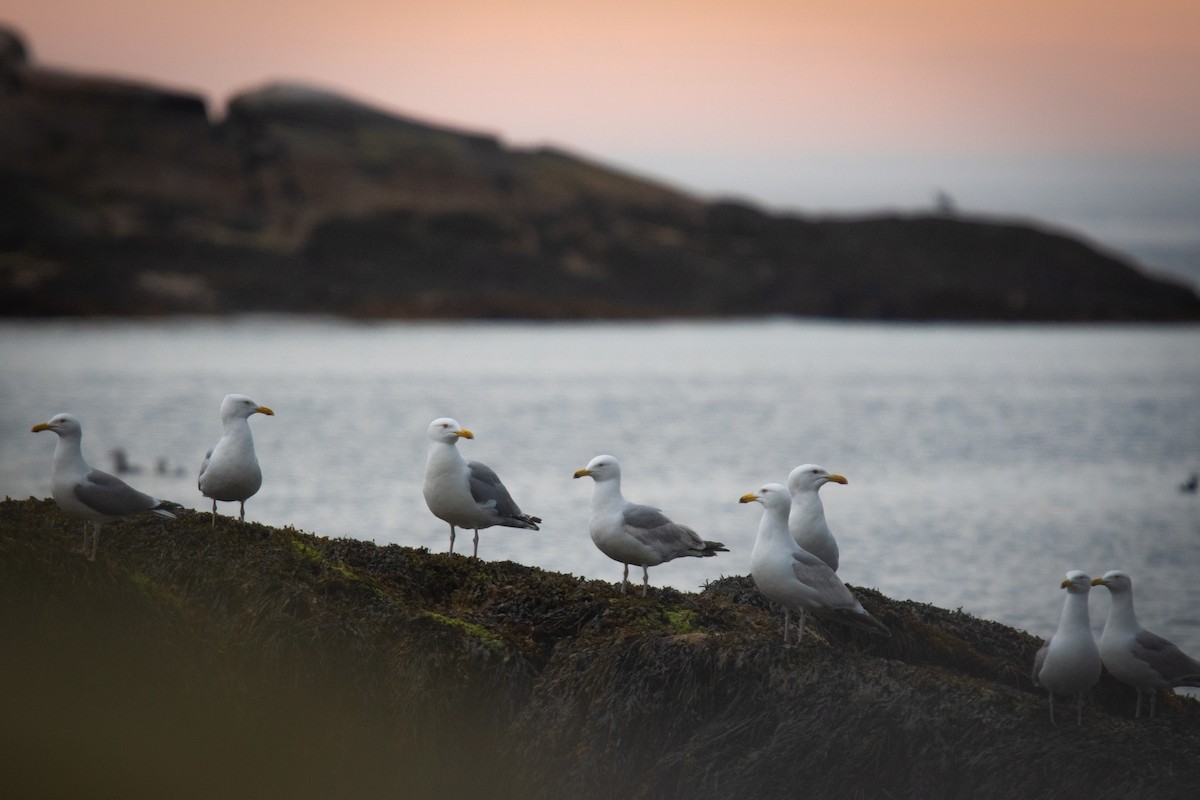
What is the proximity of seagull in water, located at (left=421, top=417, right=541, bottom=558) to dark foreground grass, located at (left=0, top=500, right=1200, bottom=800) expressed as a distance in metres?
1.42

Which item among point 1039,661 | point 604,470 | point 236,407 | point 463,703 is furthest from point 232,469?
point 1039,661

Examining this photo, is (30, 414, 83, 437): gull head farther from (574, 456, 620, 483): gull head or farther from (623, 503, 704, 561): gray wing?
(623, 503, 704, 561): gray wing

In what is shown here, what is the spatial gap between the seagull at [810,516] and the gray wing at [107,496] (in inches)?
174

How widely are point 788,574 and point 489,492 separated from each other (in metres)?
3.02

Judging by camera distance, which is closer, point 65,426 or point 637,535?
point 65,426

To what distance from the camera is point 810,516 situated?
30.6 feet

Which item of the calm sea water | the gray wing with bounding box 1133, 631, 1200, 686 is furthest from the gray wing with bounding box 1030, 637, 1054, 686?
the calm sea water

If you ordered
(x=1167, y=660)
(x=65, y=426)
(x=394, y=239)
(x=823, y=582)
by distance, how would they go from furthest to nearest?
(x=394, y=239) → (x=65, y=426) → (x=1167, y=660) → (x=823, y=582)

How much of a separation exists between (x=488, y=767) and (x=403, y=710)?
0.65 m

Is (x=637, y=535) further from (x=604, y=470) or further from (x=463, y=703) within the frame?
(x=463, y=703)

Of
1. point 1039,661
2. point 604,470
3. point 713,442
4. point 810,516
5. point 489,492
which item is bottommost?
point 713,442

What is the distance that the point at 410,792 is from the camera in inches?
324

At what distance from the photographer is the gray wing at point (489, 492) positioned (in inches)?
406

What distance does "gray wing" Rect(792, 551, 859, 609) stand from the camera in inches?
320
